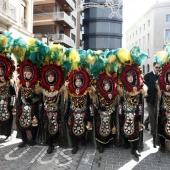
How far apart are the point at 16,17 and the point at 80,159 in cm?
1172

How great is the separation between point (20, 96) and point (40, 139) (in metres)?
1.08

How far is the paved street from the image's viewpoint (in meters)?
3.92

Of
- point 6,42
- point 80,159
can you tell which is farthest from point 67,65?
point 80,159

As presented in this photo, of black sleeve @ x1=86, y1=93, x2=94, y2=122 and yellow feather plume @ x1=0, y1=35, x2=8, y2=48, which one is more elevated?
yellow feather plume @ x1=0, y1=35, x2=8, y2=48

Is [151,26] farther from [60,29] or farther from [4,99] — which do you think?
[4,99]

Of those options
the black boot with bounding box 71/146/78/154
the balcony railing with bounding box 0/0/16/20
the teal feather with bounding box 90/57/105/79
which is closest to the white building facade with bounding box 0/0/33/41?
the balcony railing with bounding box 0/0/16/20

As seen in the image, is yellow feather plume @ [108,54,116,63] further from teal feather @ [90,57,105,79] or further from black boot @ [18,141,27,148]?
black boot @ [18,141,27,148]

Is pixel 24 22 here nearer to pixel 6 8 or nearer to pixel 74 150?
pixel 6 8

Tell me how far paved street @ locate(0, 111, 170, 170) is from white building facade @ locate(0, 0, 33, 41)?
883 cm

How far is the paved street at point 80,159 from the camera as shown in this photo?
392 centimetres

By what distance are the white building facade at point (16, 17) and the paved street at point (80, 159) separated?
8.83 meters

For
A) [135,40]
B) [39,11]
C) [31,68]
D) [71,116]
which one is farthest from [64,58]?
[135,40]

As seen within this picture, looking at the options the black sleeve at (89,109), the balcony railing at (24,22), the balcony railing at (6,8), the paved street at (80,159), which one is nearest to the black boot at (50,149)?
the paved street at (80,159)

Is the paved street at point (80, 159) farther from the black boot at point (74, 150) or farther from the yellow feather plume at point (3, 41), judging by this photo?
the yellow feather plume at point (3, 41)
